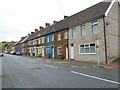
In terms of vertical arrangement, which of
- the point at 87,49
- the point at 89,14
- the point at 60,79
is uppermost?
the point at 89,14

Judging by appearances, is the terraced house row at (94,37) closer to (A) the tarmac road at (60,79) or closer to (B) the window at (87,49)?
(B) the window at (87,49)

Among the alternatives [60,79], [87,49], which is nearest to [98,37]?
[87,49]

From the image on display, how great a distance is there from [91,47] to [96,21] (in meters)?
3.69

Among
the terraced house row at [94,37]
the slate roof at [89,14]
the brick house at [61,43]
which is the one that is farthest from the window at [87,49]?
the brick house at [61,43]

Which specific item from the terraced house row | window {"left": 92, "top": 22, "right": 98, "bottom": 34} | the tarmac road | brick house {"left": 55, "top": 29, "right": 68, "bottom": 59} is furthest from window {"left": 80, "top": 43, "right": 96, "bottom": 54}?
the tarmac road

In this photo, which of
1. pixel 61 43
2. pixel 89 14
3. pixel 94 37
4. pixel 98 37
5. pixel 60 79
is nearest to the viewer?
pixel 60 79

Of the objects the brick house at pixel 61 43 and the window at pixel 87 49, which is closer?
the window at pixel 87 49

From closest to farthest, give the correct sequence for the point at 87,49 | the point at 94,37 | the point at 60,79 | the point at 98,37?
the point at 60,79 < the point at 98,37 < the point at 94,37 < the point at 87,49

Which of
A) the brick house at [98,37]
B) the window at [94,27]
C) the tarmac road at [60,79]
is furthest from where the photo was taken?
the window at [94,27]

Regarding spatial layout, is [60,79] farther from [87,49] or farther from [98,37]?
[87,49]

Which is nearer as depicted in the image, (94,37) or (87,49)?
(94,37)

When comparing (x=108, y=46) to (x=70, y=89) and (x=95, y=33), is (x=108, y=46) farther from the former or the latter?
(x=70, y=89)

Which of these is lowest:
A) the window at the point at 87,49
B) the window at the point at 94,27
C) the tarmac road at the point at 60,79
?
the tarmac road at the point at 60,79

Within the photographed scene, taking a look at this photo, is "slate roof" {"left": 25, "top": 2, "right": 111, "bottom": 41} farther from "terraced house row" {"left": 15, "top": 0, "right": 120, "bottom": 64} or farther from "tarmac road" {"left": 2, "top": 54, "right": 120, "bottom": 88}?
"tarmac road" {"left": 2, "top": 54, "right": 120, "bottom": 88}
